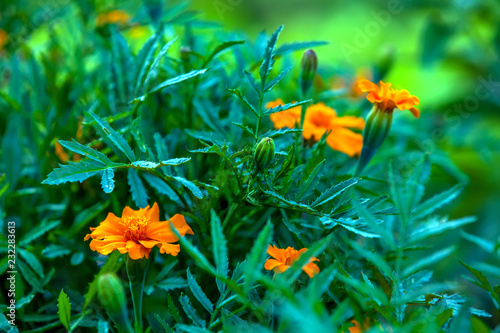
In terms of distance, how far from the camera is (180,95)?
537mm

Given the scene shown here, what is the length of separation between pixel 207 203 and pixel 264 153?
0.08m

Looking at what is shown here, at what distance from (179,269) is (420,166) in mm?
233

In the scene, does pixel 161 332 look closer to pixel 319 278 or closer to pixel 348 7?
pixel 319 278

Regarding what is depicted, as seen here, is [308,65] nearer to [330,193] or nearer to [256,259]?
[330,193]

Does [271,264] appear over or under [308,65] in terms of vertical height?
under

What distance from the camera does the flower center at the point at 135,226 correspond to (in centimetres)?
37

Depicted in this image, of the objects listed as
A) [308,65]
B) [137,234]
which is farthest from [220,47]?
[137,234]

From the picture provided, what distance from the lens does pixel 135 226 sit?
37 cm

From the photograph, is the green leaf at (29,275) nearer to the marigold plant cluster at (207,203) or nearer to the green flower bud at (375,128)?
the marigold plant cluster at (207,203)

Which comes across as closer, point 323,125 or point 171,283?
point 171,283

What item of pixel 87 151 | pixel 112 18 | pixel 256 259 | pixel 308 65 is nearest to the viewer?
pixel 256 259

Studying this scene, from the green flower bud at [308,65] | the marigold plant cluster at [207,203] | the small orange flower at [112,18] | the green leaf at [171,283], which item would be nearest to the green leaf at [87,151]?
the marigold plant cluster at [207,203]

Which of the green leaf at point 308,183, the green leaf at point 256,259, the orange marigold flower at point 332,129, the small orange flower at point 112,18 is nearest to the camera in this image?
the green leaf at point 256,259

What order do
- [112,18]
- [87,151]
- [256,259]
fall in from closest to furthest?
[256,259] → [87,151] → [112,18]
